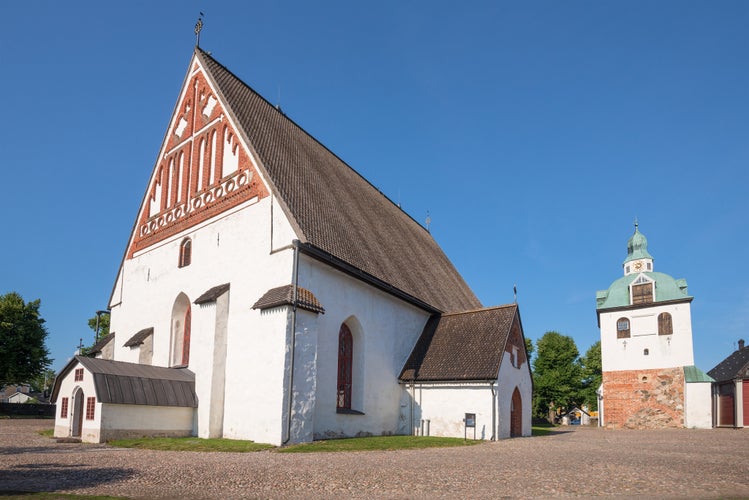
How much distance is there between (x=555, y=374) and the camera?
57.0 meters

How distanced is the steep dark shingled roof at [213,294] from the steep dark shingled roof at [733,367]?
40.6 m

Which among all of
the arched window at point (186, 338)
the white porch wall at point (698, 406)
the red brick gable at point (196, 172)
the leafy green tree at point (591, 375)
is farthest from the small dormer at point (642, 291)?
the arched window at point (186, 338)

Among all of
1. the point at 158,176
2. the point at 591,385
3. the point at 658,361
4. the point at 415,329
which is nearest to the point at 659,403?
the point at 658,361

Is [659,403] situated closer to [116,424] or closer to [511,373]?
[511,373]

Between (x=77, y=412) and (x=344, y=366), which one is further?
(x=344, y=366)

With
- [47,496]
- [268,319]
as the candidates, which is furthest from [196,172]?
[47,496]

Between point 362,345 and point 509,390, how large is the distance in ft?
22.4

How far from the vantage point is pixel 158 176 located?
26.4 meters

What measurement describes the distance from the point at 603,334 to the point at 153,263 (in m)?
36.0

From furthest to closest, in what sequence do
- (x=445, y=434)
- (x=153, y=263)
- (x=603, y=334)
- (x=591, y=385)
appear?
(x=591, y=385), (x=603, y=334), (x=153, y=263), (x=445, y=434)

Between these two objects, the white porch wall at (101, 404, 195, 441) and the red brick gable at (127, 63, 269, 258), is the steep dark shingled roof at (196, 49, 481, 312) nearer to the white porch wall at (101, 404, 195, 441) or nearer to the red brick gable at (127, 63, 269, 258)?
the red brick gable at (127, 63, 269, 258)

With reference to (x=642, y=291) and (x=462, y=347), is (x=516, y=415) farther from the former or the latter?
(x=642, y=291)

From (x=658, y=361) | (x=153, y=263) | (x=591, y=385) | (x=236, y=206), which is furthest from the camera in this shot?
(x=591, y=385)

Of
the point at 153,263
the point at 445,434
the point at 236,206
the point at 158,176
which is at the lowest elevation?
the point at 445,434
